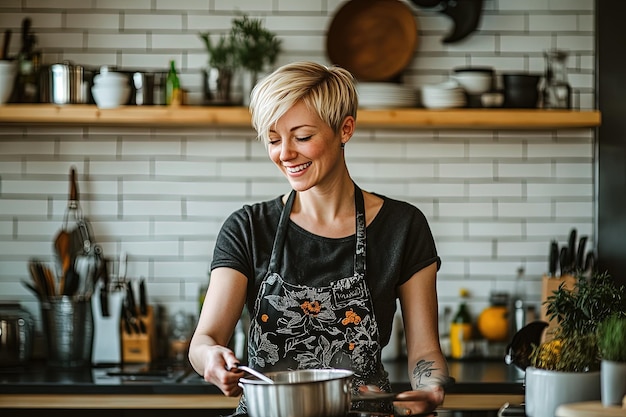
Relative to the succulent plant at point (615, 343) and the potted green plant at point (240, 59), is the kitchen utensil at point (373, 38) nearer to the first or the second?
the potted green plant at point (240, 59)

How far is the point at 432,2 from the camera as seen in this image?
14.8 feet

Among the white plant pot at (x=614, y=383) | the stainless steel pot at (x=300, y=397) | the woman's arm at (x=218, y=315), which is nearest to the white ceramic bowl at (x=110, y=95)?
the woman's arm at (x=218, y=315)

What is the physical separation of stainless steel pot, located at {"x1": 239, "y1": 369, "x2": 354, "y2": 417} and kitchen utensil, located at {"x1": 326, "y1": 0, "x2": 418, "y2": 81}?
110 inches

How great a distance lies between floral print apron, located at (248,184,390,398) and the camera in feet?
8.44

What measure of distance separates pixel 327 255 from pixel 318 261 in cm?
3

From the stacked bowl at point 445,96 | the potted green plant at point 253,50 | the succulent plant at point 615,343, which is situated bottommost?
the succulent plant at point 615,343

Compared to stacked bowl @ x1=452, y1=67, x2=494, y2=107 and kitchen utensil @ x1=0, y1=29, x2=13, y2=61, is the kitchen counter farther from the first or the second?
kitchen utensil @ x1=0, y1=29, x2=13, y2=61

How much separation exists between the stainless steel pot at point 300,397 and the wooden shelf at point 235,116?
2476mm

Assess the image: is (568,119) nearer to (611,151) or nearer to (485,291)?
(611,151)

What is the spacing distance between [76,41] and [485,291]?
7.66 ft

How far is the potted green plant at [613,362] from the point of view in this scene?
71.5 inches

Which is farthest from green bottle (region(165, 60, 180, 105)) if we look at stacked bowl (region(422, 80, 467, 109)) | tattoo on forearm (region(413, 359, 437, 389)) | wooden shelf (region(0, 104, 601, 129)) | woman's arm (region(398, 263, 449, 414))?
tattoo on forearm (region(413, 359, 437, 389))

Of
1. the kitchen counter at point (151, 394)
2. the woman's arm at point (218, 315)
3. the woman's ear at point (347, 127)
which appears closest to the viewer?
the woman's arm at point (218, 315)

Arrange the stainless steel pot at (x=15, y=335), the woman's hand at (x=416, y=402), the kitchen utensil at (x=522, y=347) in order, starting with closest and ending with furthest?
the woman's hand at (x=416, y=402)
the kitchen utensil at (x=522, y=347)
the stainless steel pot at (x=15, y=335)
